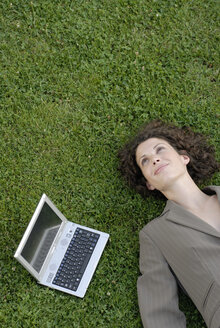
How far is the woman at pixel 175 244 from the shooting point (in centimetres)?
412

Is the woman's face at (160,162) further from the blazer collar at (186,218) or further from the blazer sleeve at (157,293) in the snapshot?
the blazer sleeve at (157,293)

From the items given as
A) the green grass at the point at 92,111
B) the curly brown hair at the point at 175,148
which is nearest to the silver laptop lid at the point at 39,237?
the green grass at the point at 92,111

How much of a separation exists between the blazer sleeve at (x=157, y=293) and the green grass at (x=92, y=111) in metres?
0.35

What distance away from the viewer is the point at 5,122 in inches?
205

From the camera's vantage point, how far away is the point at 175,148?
15.8 feet

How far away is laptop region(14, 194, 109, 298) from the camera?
14.6ft

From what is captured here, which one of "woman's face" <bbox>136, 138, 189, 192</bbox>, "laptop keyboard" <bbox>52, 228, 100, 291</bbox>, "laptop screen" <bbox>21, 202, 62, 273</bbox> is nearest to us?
"laptop screen" <bbox>21, 202, 62, 273</bbox>

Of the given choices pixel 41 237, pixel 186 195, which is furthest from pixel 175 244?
pixel 41 237

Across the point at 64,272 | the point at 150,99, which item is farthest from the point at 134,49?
the point at 64,272

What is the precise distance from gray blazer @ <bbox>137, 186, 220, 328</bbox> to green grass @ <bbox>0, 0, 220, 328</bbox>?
407 mm

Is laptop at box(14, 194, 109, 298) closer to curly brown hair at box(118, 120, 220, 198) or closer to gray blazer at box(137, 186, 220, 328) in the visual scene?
gray blazer at box(137, 186, 220, 328)

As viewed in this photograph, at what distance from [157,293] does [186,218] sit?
34.0 inches

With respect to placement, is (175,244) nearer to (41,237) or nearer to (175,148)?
(175,148)

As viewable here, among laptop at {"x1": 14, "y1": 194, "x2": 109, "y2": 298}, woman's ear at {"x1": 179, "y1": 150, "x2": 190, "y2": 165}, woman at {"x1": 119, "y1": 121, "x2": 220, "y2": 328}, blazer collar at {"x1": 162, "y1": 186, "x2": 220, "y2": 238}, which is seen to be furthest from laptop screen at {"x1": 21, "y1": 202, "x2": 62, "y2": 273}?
woman's ear at {"x1": 179, "y1": 150, "x2": 190, "y2": 165}
